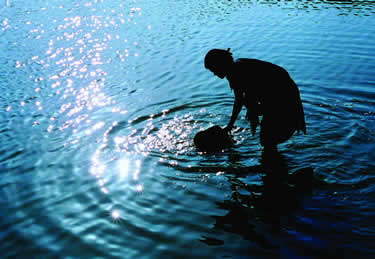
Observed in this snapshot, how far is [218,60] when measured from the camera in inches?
206

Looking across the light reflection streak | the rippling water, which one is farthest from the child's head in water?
the light reflection streak

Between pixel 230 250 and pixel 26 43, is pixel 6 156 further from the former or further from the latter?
pixel 26 43

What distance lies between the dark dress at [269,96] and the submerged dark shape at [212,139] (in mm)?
892

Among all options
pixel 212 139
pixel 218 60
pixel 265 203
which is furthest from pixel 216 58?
pixel 265 203

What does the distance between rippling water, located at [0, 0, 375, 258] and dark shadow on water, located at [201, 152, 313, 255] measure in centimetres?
3

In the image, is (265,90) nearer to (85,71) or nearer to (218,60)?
(218,60)

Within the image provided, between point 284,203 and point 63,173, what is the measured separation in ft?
13.0

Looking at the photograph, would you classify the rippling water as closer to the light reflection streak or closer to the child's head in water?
the light reflection streak

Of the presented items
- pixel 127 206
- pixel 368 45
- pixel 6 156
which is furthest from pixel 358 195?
pixel 368 45

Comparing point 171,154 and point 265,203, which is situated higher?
point 171,154

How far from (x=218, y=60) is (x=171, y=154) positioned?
7.48ft

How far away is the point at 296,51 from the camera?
41.3ft

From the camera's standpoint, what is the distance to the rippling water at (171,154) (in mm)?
4742

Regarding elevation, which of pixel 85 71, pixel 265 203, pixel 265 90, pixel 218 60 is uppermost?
pixel 85 71
